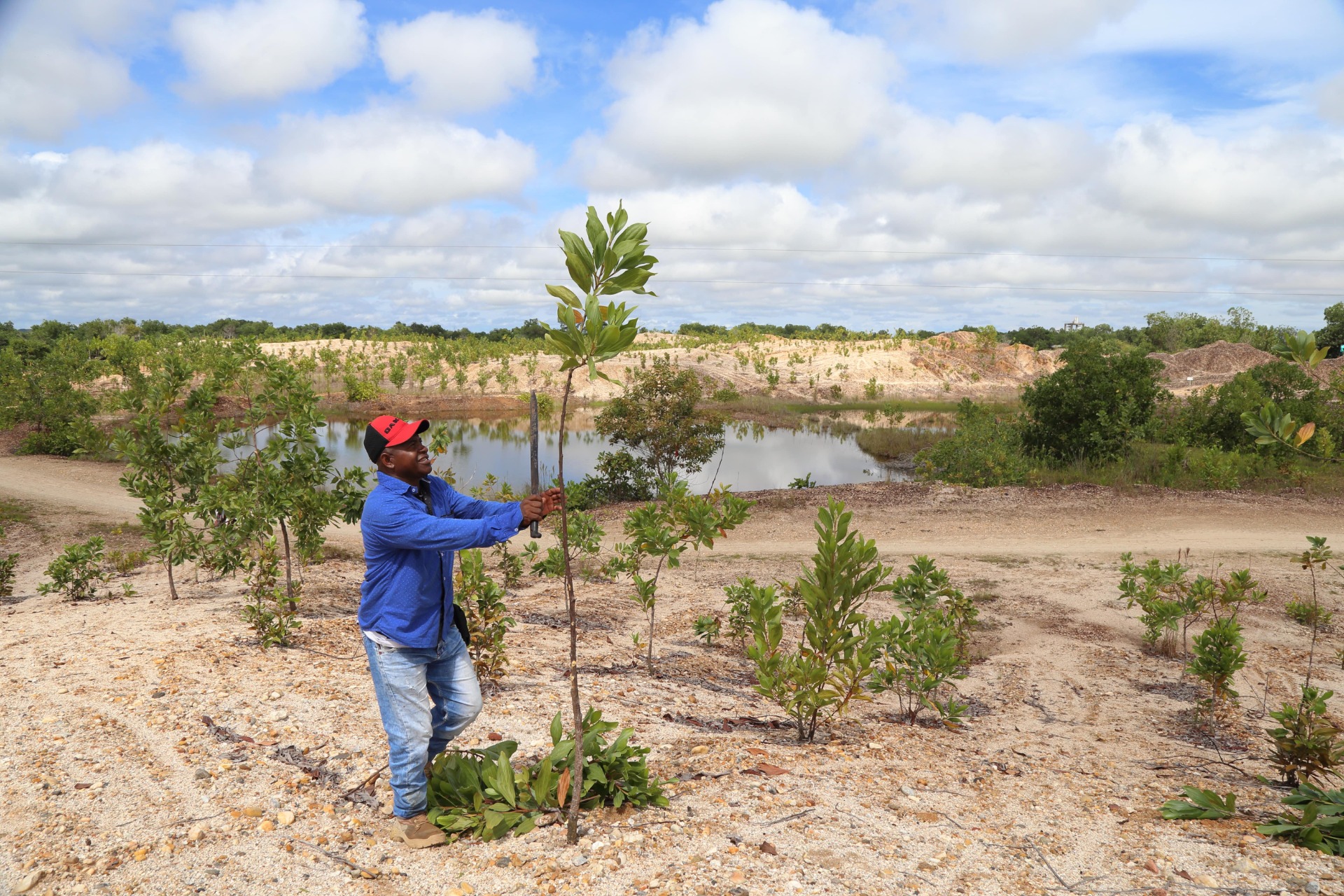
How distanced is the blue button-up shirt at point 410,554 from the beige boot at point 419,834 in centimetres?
81

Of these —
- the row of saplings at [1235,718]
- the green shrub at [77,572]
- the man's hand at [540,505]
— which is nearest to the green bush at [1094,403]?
Answer: the row of saplings at [1235,718]

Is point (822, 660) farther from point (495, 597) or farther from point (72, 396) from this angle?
point (72, 396)

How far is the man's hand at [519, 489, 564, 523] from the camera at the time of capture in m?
3.08

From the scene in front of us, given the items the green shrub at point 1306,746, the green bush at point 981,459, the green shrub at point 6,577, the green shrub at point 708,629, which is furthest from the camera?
the green bush at point 981,459

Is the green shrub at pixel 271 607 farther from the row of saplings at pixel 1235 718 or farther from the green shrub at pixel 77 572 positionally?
the row of saplings at pixel 1235 718

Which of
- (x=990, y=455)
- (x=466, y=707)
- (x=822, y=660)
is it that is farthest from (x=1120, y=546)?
(x=466, y=707)

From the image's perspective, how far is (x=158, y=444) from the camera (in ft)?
24.6

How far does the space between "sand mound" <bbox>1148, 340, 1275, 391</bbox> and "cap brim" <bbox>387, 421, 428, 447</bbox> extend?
54.8 meters

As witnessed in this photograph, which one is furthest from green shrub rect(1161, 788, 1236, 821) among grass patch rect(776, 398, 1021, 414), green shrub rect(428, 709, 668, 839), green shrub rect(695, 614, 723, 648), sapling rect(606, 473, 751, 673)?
grass patch rect(776, 398, 1021, 414)

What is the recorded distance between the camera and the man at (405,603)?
10.8 feet

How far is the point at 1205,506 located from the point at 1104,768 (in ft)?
36.9

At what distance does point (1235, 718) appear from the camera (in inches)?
236

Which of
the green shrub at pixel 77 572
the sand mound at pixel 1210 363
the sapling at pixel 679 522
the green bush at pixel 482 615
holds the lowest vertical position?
the green shrub at pixel 77 572

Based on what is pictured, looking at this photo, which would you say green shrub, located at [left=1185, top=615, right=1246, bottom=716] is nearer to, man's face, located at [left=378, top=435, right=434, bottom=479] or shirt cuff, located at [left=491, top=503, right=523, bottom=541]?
shirt cuff, located at [left=491, top=503, right=523, bottom=541]
